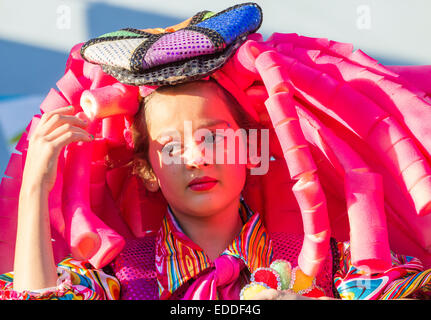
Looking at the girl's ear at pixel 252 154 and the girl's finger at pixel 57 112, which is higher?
the girl's finger at pixel 57 112

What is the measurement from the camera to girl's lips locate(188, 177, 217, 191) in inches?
52.3

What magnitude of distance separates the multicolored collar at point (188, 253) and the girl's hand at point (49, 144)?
30cm

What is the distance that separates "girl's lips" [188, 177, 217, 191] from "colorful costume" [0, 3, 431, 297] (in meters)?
0.18

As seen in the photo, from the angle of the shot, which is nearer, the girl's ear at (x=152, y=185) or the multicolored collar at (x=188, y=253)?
the multicolored collar at (x=188, y=253)

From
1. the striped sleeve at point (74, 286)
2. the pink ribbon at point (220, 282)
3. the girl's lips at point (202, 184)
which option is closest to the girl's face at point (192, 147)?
the girl's lips at point (202, 184)

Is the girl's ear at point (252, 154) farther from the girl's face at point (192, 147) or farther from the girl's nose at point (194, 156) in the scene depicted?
the girl's nose at point (194, 156)

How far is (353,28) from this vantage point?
177 cm

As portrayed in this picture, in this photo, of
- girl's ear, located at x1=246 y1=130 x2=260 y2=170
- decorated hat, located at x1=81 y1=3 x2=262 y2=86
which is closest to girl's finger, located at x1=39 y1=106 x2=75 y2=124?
decorated hat, located at x1=81 y1=3 x2=262 y2=86

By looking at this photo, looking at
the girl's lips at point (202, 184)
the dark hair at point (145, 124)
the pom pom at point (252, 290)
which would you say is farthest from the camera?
the dark hair at point (145, 124)

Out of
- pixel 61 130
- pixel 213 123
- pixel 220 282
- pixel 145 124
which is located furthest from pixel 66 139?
pixel 220 282

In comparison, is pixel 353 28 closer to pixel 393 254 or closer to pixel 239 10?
pixel 239 10

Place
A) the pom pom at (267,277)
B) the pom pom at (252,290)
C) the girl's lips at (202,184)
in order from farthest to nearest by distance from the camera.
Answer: the girl's lips at (202,184), the pom pom at (267,277), the pom pom at (252,290)

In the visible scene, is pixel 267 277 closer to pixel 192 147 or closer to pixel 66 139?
pixel 192 147

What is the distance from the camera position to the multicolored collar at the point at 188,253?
1339 millimetres
